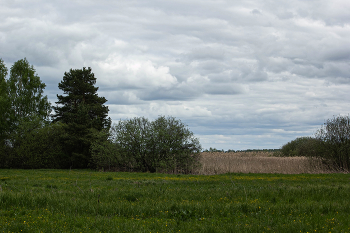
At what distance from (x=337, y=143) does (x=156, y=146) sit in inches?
784

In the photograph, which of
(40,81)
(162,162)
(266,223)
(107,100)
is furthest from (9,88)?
(266,223)

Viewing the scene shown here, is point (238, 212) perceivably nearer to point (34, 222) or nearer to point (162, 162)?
point (34, 222)

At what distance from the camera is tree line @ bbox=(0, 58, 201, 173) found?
31797mm

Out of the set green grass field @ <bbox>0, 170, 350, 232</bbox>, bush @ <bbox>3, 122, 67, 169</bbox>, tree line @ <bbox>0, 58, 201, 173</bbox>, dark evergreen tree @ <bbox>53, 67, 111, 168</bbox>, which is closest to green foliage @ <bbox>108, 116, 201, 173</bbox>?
tree line @ <bbox>0, 58, 201, 173</bbox>

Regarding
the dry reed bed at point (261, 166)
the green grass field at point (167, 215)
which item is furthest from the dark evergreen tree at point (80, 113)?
the green grass field at point (167, 215)

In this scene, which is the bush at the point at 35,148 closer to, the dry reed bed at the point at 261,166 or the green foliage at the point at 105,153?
the green foliage at the point at 105,153

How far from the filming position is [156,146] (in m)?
32.0

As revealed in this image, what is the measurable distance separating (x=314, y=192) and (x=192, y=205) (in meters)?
6.38

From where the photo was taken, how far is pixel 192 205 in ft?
30.9

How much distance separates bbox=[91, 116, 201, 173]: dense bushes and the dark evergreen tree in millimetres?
4006

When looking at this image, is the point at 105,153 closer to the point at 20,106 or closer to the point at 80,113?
the point at 80,113

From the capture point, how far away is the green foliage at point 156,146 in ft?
102

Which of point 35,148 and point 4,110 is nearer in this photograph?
point 35,148

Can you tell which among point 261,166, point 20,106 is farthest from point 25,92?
point 261,166
